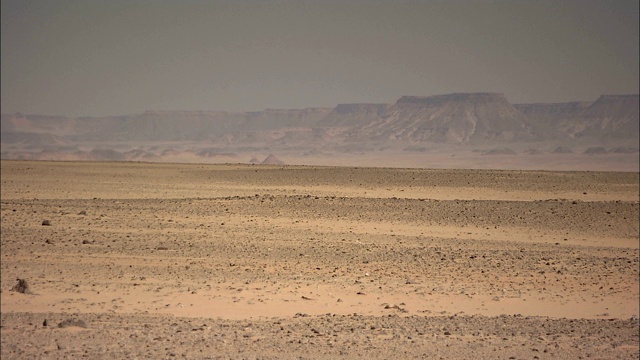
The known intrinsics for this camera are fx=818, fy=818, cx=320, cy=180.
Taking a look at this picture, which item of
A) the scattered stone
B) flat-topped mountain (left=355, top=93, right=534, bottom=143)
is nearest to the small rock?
the scattered stone

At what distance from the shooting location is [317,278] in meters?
13.3

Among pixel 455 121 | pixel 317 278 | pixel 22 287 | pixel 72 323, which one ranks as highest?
pixel 455 121

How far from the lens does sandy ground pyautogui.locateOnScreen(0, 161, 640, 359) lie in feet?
30.3

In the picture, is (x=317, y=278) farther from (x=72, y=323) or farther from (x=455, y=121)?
(x=455, y=121)

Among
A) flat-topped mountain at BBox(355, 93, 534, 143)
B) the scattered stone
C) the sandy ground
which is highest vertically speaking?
flat-topped mountain at BBox(355, 93, 534, 143)

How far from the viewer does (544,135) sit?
150 metres

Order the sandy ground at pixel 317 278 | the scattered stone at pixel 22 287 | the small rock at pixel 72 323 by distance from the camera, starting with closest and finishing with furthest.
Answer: the small rock at pixel 72 323 → the sandy ground at pixel 317 278 → the scattered stone at pixel 22 287

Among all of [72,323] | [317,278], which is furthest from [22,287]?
[317,278]

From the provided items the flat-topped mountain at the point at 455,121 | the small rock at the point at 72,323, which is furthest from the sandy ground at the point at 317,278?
the flat-topped mountain at the point at 455,121

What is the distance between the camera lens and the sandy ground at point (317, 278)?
9.23 meters

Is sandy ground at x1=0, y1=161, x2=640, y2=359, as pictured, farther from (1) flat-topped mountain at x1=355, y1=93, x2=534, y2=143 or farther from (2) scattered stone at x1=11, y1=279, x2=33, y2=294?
(1) flat-topped mountain at x1=355, y1=93, x2=534, y2=143

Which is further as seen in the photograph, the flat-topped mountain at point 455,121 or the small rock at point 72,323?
the flat-topped mountain at point 455,121

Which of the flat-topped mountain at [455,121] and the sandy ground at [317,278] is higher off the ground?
the flat-topped mountain at [455,121]

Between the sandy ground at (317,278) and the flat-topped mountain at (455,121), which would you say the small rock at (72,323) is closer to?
the sandy ground at (317,278)
